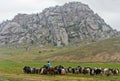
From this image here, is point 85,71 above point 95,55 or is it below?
below

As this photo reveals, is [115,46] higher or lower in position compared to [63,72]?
higher

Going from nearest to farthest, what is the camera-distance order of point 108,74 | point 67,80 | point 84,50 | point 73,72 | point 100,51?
point 67,80 < point 108,74 < point 73,72 < point 100,51 < point 84,50

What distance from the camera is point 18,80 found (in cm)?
4862

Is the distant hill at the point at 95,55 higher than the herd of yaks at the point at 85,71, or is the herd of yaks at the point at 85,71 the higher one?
the distant hill at the point at 95,55

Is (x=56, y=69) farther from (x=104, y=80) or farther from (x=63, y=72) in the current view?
(x=104, y=80)

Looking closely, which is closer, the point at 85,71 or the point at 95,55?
the point at 85,71

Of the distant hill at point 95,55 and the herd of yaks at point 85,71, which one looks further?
the distant hill at point 95,55

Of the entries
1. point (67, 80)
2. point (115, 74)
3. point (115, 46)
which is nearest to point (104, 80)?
point (67, 80)

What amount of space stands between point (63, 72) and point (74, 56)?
79.5 meters

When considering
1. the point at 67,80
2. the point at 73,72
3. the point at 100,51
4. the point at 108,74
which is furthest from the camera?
the point at 100,51

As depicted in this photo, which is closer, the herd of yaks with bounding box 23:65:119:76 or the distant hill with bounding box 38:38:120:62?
the herd of yaks with bounding box 23:65:119:76

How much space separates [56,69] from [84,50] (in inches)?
3596

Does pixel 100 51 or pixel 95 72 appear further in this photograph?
pixel 100 51

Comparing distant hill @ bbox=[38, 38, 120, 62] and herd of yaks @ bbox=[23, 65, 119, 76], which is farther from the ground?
distant hill @ bbox=[38, 38, 120, 62]
